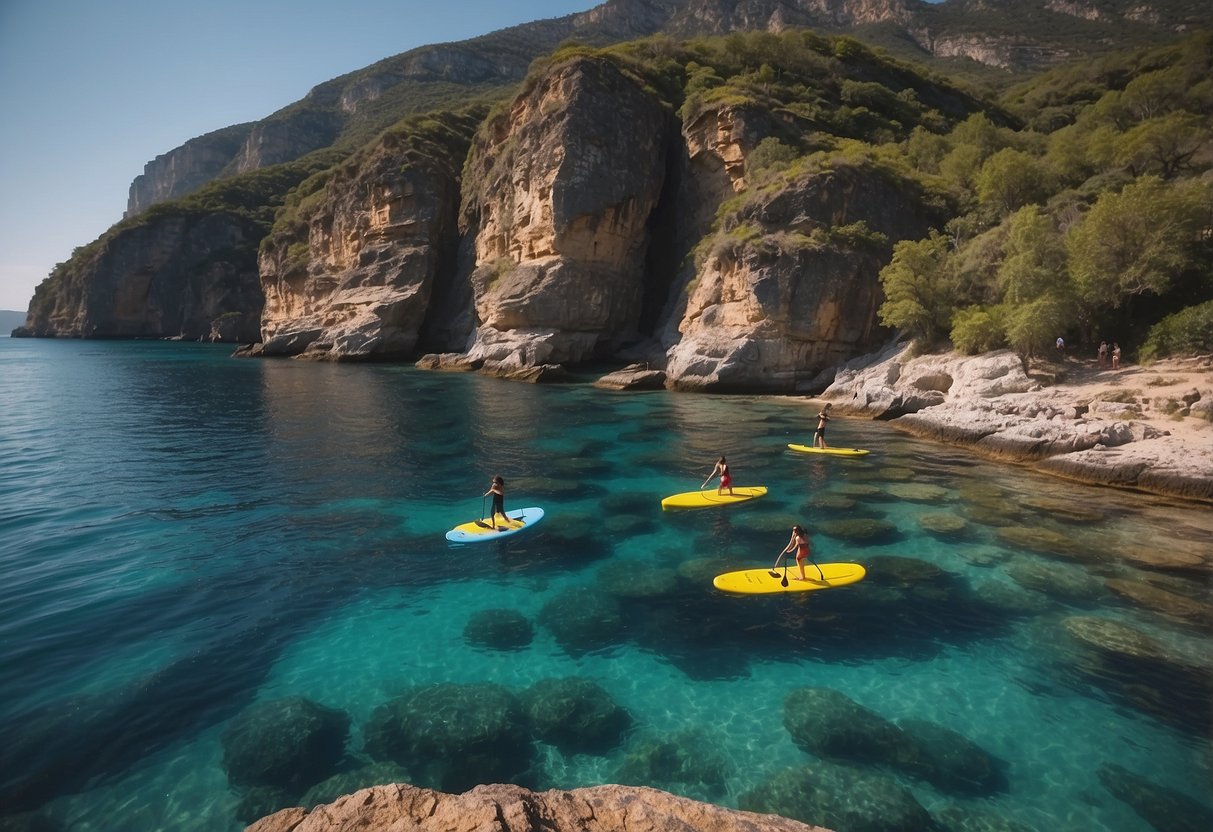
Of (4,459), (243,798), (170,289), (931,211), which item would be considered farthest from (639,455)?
(170,289)

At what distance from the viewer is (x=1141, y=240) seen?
76.8 feet

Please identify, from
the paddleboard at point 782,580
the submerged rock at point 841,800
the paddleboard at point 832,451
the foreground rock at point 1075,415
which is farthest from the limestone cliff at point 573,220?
the submerged rock at point 841,800

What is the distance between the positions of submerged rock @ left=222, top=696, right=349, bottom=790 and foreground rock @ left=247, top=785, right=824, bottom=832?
3.33 meters

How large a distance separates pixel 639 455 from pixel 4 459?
23912mm

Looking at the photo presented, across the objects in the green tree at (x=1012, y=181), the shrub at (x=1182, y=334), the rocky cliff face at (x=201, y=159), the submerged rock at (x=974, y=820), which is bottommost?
the submerged rock at (x=974, y=820)

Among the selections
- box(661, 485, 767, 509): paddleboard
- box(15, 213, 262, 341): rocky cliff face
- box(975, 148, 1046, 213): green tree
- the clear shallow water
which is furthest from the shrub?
box(15, 213, 262, 341): rocky cliff face

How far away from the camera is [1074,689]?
8812mm

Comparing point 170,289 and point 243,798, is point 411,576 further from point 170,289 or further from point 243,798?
point 170,289

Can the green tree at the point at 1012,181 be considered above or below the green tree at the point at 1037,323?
above

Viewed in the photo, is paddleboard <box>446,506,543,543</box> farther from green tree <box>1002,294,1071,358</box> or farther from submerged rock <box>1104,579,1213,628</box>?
green tree <box>1002,294,1071,358</box>

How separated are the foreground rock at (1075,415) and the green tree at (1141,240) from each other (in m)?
3.57

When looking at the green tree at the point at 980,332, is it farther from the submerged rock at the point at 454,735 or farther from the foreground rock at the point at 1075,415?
the submerged rock at the point at 454,735

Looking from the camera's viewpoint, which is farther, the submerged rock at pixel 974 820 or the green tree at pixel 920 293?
the green tree at pixel 920 293

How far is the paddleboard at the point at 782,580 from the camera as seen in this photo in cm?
1162
